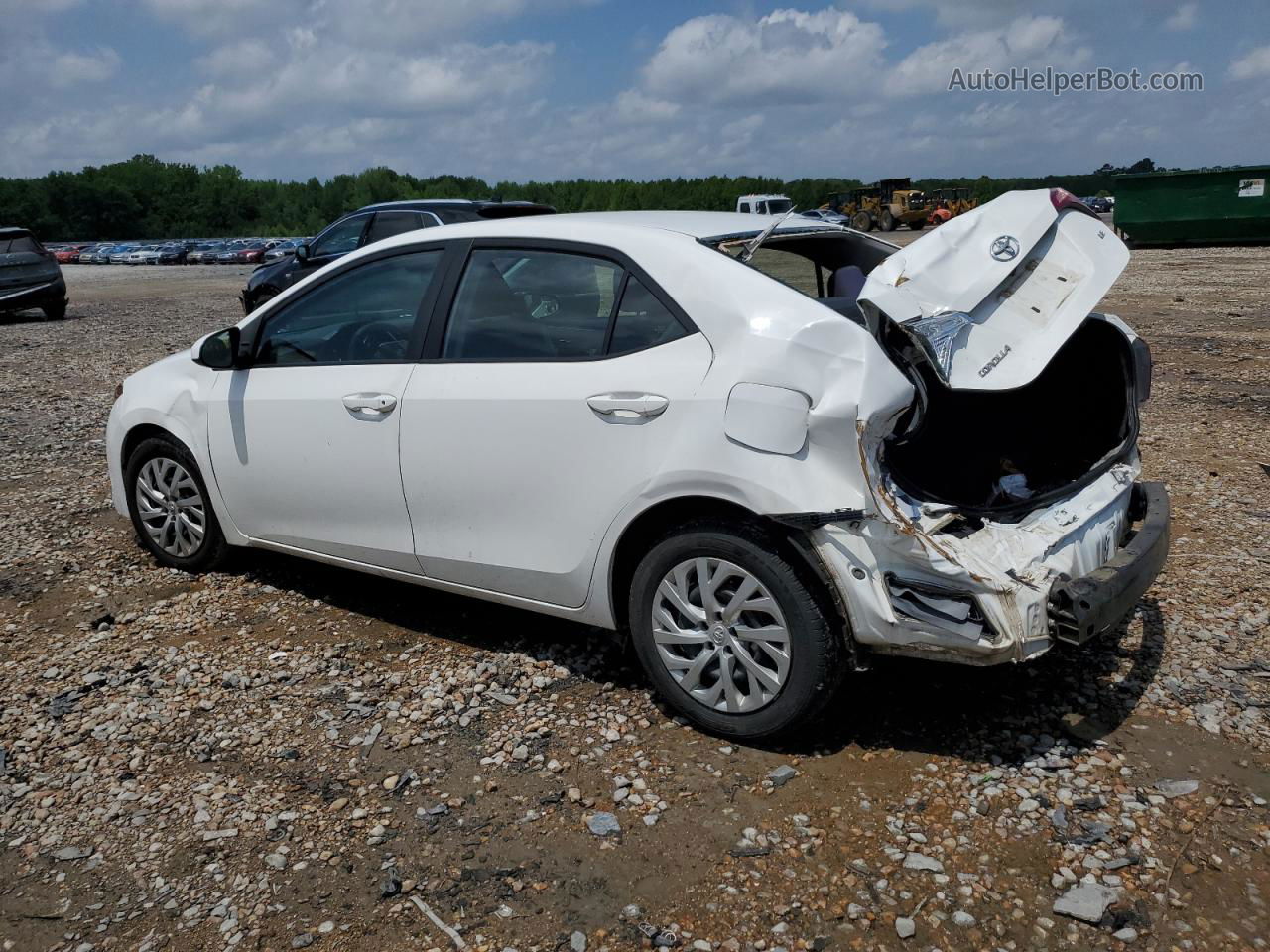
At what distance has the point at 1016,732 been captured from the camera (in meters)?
3.57

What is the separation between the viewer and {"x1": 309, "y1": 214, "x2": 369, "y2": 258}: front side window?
13555mm

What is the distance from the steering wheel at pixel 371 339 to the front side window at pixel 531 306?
0.40 meters

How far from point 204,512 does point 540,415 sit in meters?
2.24

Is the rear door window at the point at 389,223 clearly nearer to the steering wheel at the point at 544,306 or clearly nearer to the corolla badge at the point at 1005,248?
the steering wheel at the point at 544,306

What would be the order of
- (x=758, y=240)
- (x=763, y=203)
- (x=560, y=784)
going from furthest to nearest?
(x=763, y=203)
(x=758, y=240)
(x=560, y=784)

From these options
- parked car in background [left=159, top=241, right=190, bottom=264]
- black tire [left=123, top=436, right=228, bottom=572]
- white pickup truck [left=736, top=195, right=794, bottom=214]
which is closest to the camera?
black tire [left=123, top=436, right=228, bottom=572]

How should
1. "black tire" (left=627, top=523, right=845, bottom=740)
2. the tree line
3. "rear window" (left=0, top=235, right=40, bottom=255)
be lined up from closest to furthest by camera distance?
"black tire" (left=627, top=523, right=845, bottom=740) → "rear window" (left=0, top=235, right=40, bottom=255) → the tree line

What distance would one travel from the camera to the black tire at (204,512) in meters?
5.05

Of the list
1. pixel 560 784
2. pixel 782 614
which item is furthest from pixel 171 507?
pixel 782 614

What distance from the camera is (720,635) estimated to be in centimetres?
342

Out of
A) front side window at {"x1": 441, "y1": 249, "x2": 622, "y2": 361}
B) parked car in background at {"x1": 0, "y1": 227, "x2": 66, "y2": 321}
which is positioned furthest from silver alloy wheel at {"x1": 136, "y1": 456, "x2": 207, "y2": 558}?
parked car in background at {"x1": 0, "y1": 227, "x2": 66, "y2": 321}

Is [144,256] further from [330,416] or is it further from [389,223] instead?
[330,416]

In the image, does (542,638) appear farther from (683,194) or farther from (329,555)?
(683,194)

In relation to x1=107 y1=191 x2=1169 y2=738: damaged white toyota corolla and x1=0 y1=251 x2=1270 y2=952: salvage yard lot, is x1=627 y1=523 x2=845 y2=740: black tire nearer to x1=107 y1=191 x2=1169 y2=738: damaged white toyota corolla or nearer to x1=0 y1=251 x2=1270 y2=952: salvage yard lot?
x1=107 y1=191 x2=1169 y2=738: damaged white toyota corolla
